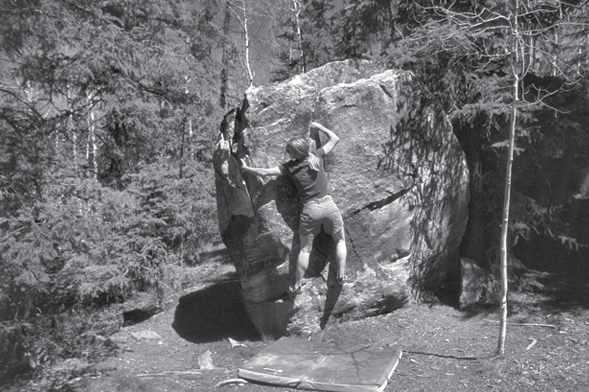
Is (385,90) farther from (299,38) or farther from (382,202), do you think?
(299,38)

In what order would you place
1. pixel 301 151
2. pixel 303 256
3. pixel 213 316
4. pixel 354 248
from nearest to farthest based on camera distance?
pixel 301 151, pixel 303 256, pixel 354 248, pixel 213 316

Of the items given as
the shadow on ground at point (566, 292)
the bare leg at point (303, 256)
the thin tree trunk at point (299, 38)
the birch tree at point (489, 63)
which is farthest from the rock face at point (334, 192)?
the thin tree trunk at point (299, 38)

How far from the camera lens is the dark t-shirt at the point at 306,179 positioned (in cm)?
627

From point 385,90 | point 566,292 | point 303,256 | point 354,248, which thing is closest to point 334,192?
point 354,248

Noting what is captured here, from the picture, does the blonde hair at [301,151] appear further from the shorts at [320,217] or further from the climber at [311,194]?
the shorts at [320,217]

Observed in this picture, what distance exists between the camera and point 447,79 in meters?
7.26

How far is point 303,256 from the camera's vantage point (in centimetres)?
646

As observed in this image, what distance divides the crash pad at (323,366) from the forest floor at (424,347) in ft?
0.38

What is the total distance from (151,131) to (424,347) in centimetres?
569

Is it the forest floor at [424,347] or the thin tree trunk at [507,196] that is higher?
the thin tree trunk at [507,196]

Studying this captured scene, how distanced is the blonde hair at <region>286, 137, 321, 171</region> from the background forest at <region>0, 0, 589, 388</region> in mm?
1710

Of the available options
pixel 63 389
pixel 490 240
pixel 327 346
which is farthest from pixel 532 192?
pixel 63 389

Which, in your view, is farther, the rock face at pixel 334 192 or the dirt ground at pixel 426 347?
the rock face at pixel 334 192

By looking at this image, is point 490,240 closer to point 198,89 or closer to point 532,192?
point 532,192
